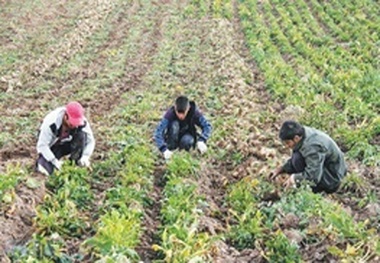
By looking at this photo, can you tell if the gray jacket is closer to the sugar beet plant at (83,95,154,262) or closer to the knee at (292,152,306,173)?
the knee at (292,152,306,173)

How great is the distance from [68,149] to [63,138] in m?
0.28

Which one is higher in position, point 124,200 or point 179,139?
point 124,200

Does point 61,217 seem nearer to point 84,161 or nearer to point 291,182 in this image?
point 84,161

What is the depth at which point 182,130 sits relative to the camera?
29.0ft

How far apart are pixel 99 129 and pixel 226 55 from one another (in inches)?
275

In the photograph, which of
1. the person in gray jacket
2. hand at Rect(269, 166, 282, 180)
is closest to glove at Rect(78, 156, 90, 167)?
hand at Rect(269, 166, 282, 180)

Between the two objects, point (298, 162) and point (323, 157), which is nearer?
point (323, 157)

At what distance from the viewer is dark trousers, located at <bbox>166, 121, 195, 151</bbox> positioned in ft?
28.7

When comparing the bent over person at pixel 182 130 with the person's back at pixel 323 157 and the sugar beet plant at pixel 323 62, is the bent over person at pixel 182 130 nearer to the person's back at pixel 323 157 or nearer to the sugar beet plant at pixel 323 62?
the person's back at pixel 323 157

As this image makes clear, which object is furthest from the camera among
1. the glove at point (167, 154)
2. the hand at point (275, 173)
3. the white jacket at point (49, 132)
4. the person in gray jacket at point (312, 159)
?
the glove at point (167, 154)

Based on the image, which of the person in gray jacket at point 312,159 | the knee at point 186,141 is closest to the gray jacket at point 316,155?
the person in gray jacket at point 312,159

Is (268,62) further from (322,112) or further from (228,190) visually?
(228,190)

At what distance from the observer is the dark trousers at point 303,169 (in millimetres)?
7277

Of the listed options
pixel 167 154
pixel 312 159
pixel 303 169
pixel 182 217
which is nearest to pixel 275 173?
pixel 303 169
